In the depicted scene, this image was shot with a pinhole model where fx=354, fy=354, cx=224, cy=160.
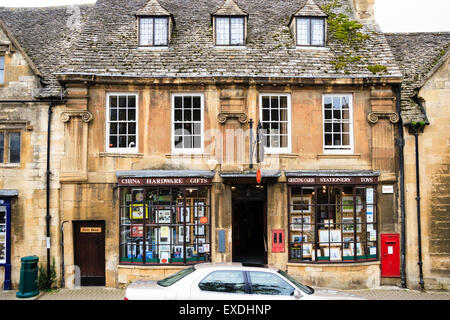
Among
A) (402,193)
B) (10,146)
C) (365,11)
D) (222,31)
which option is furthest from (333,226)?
(10,146)

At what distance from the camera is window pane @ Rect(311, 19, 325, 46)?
1377 centimetres

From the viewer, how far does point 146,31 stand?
13711 mm

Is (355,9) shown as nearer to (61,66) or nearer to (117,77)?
(117,77)

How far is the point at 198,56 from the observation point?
13172 mm

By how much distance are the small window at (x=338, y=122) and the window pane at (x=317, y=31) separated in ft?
8.08

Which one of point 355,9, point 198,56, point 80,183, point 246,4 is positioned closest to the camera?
point 80,183

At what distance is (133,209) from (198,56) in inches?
238

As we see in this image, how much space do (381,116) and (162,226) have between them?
337 inches

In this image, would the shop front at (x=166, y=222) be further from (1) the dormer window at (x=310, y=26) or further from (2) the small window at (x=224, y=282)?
(1) the dormer window at (x=310, y=26)

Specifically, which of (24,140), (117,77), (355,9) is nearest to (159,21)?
(117,77)

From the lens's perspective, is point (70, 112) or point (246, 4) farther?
point (246, 4)

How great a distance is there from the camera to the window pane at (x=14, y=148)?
12289mm

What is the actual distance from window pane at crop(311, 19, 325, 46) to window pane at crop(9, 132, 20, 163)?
1144cm

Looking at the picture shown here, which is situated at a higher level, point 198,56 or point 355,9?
point 355,9
